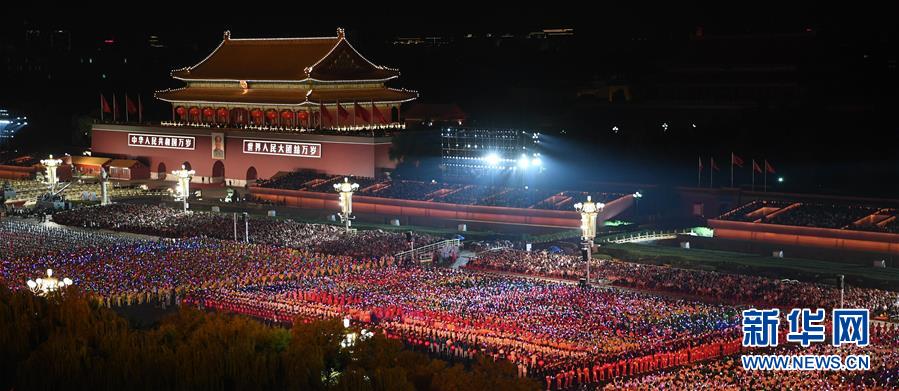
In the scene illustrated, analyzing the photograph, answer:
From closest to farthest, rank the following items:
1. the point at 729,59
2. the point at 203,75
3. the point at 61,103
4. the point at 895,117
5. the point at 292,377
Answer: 1. the point at 292,377
2. the point at 895,117
3. the point at 729,59
4. the point at 203,75
5. the point at 61,103

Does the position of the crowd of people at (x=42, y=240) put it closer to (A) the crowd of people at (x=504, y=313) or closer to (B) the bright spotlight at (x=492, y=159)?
(A) the crowd of people at (x=504, y=313)

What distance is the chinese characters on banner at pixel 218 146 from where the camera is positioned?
63.3 metres

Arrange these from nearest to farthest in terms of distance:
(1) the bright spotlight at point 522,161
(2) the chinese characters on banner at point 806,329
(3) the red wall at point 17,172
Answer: (2) the chinese characters on banner at point 806,329 → (1) the bright spotlight at point 522,161 → (3) the red wall at point 17,172

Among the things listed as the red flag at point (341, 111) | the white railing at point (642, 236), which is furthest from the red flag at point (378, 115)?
the white railing at point (642, 236)

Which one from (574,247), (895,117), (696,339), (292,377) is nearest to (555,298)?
(696,339)

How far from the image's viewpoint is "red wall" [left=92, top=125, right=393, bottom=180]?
58594 mm

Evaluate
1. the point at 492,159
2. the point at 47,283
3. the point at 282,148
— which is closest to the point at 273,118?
the point at 282,148

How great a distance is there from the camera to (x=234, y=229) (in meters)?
44.6

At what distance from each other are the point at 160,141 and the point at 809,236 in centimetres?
3635

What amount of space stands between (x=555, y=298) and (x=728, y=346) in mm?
5812

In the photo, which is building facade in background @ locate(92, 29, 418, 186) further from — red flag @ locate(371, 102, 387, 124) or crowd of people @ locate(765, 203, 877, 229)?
crowd of people @ locate(765, 203, 877, 229)

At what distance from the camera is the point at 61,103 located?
9250 cm

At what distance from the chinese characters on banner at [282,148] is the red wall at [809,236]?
22.9 metres

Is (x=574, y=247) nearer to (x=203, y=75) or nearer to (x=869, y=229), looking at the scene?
(x=869, y=229)
